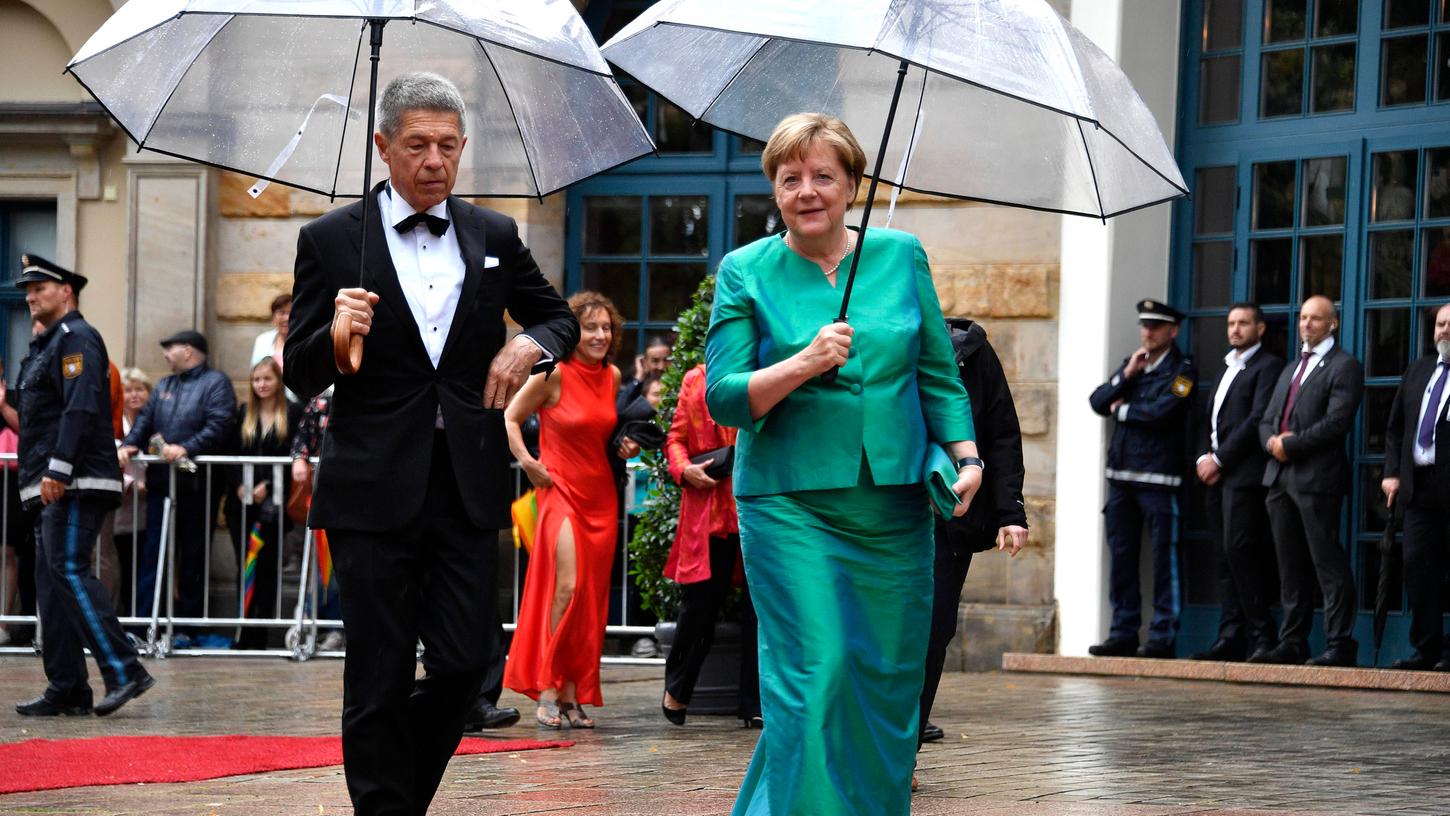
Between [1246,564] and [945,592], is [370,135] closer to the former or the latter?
[945,592]

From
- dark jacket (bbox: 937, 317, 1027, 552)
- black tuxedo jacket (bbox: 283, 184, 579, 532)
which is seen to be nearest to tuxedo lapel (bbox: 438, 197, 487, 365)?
black tuxedo jacket (bbox: 283, 184, 579, 532)

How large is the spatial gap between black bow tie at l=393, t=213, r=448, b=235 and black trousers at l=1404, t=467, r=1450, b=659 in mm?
8417

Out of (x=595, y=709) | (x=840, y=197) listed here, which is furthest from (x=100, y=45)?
(x=595, y=709)

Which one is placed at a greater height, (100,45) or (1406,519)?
(100,45)

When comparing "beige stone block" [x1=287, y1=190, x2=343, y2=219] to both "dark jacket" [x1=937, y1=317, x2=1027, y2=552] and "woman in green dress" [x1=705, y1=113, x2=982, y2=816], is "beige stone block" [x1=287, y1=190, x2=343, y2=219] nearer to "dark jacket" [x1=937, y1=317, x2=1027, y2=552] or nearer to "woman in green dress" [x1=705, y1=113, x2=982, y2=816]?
"dark jacket" [x1=937, y1=317, x2=1027, y2=552]

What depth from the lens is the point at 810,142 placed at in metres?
5.09

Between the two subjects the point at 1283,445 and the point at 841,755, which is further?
the point at 1283,445

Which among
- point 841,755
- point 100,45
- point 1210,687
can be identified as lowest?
point 1210,687

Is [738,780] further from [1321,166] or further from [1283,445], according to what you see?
[1321,166]

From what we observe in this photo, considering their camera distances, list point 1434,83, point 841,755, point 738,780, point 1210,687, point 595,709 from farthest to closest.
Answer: point 1434,83 → point 1210,687 → point 595,709 → point 738,780 → point 841,755

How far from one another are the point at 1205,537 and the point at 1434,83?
10.2ft

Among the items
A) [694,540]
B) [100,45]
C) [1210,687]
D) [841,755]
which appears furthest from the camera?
[1210,687]

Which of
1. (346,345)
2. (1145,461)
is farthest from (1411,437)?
(346,345)

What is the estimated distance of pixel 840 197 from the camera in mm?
5141
